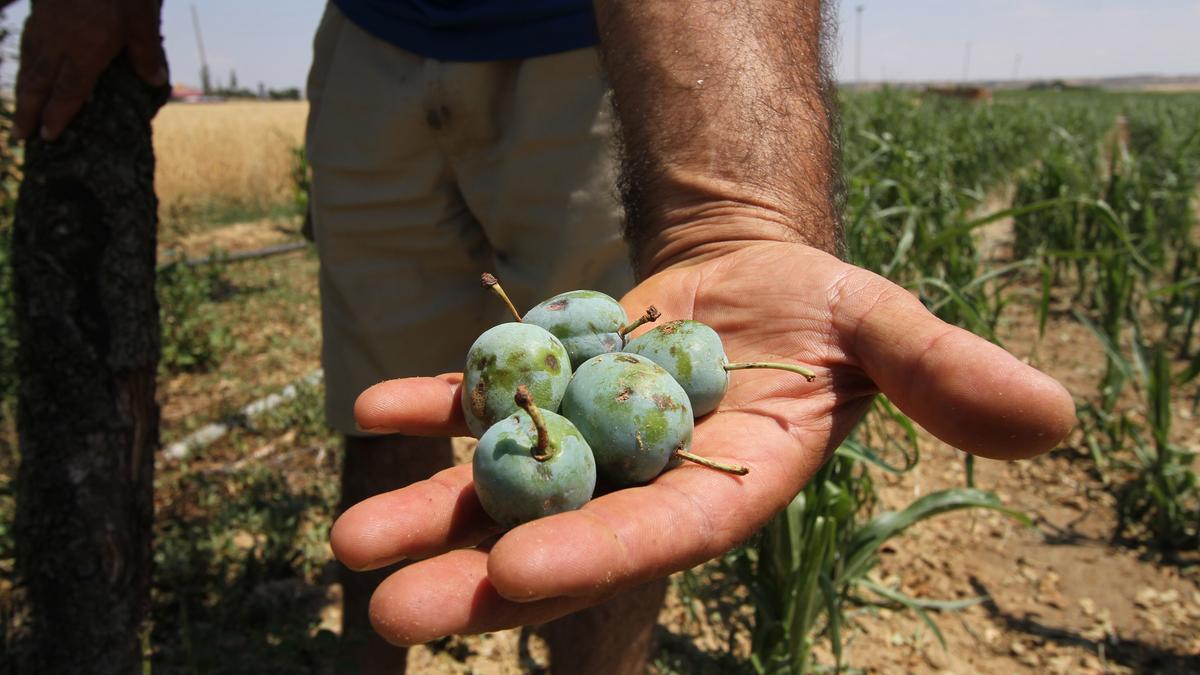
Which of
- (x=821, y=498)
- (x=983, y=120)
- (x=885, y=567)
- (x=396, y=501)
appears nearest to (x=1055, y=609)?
(x=885, y=567)

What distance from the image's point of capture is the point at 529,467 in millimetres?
883

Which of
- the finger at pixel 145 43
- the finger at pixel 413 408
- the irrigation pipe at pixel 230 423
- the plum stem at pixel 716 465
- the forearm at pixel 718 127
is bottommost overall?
the irrigation pipe at pixel 230 423

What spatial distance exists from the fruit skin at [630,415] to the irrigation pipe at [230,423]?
2.41 m

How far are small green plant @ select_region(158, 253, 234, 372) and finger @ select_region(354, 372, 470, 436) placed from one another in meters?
3.21

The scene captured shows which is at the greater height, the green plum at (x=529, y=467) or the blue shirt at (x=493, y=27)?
the blue shirt at (x=493, y=27)

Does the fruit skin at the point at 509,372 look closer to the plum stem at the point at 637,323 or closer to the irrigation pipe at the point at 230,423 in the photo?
the plum stem at the point at 637,323

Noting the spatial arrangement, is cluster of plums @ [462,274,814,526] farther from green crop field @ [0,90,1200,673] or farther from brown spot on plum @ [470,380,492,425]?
green crop field @ [0,90,1200,673]

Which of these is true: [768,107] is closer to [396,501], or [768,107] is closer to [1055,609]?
[396,501]

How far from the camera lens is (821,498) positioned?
1917mm

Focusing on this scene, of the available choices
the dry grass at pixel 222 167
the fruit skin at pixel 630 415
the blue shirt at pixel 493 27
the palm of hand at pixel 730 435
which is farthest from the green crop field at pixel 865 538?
the dry grass at pixel 222 167

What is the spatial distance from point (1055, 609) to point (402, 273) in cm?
210

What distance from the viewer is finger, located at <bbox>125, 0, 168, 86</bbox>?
168 centimetres

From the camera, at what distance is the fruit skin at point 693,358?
106 cm

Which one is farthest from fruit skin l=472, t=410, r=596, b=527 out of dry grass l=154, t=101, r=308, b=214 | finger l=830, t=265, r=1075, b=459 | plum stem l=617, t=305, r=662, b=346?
dry grass l=154, t=101, r=308, b=214
